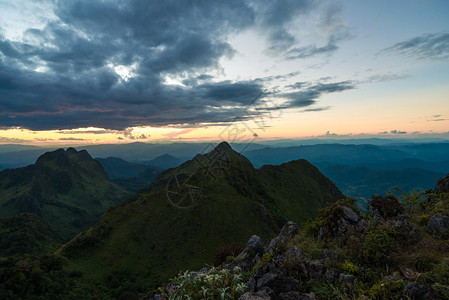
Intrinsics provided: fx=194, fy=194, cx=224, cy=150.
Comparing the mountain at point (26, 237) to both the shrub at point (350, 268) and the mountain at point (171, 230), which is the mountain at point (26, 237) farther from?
the shrub at point (350, 268)

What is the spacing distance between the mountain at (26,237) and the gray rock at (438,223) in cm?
15041

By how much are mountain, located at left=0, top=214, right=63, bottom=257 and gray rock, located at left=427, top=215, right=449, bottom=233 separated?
150 meters

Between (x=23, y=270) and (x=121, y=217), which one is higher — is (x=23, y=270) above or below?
above

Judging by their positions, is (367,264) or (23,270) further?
(23,270)

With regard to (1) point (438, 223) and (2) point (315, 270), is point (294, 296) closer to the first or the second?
(2) point (315, 270)

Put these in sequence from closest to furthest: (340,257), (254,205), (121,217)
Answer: (340,257)
(121,217)
(254,205)

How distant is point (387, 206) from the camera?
1172 centimetres

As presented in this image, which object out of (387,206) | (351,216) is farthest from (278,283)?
(387,206)

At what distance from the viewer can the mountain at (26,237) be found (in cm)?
10288

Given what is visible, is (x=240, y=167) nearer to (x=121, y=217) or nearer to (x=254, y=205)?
(x=254, y=205)

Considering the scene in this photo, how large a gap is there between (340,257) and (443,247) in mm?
3603

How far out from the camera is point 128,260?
58812 mm

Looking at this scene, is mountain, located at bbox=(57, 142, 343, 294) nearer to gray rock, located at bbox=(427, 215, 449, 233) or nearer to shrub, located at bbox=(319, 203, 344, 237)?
shrub, located at bbox=(319, 203, 344, 237)

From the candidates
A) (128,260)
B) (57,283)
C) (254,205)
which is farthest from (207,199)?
(57,283)
